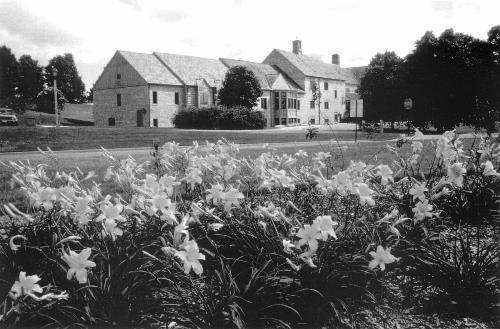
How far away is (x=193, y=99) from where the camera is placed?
54.8 meters

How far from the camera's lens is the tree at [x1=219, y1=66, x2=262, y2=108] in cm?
5106

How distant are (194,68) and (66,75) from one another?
1534 centimetres

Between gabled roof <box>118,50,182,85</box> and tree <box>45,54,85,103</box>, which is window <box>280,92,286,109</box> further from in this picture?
tree <box>45,54,85,103</box>

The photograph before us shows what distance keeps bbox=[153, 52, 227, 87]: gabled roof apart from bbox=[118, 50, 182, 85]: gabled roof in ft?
3.18

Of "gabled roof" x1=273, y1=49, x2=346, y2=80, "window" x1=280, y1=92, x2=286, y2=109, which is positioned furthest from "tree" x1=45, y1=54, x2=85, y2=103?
"gabled roof" x1=273, y1=49, x2=346, y2=80

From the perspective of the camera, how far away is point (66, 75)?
153 ft

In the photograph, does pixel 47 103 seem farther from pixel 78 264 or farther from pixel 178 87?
pixel 78 264

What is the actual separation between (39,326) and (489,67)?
137 ft

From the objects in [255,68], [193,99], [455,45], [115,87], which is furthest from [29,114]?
[455,45]

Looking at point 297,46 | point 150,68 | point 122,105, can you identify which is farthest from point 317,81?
point 122,105

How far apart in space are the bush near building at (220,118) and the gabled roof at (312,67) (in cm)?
2546

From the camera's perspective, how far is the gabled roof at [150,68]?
50875mm

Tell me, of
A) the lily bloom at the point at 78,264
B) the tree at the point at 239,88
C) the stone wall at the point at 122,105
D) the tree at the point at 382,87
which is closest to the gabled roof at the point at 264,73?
the tree at the point at 239,88

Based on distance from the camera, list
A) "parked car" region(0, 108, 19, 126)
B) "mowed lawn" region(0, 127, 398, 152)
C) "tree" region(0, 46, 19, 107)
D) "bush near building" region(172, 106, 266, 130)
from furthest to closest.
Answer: "bush near building" region(172, 106, 266, 130) < "parked car" region(0, 108, 19, 126) < "mowed lawn" region(0, 127, 398, 152) < "tree" region(0, 46, 19, 107)
